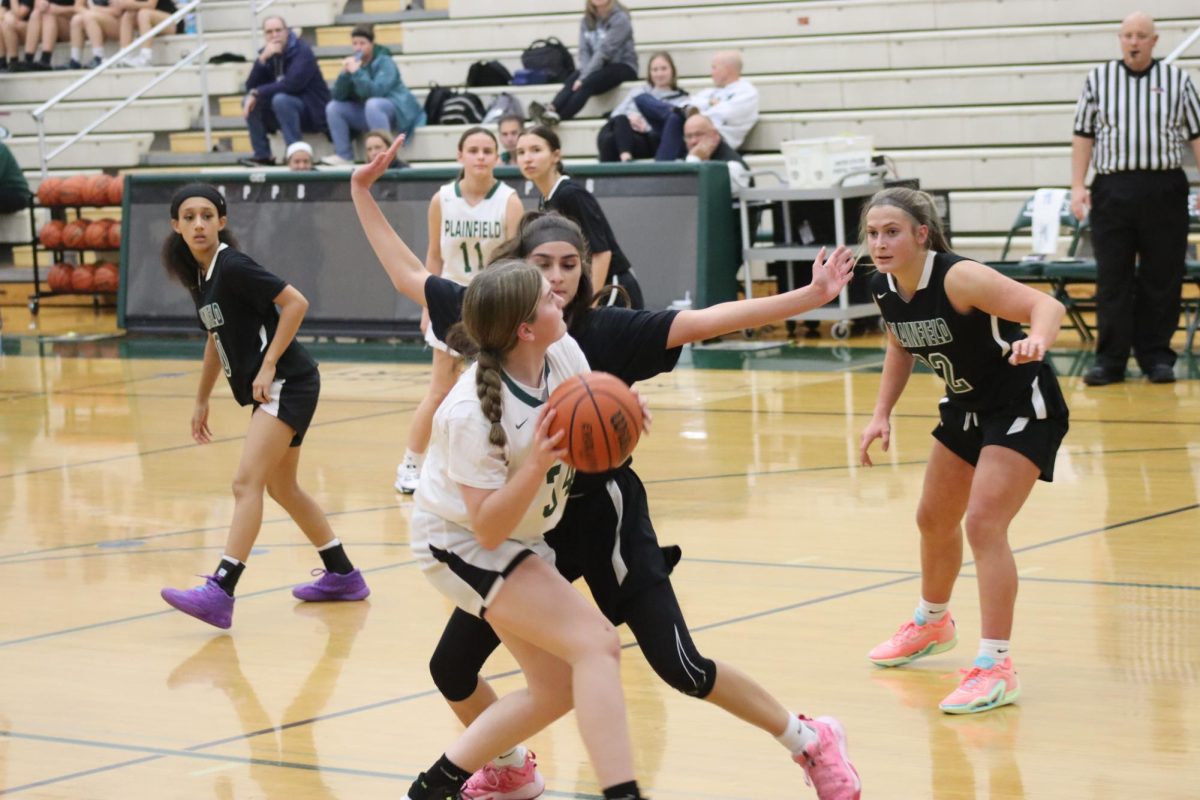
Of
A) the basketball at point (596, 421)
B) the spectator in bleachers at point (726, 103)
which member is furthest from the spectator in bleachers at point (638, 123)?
the basketball at point (596, 421)

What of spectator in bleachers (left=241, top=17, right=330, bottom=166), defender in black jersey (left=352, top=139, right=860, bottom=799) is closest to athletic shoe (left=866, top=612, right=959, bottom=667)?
defender in black jersey (left=352, top=139, right=860, bottom=799)

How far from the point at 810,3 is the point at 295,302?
1145 cm

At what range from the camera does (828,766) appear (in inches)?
159

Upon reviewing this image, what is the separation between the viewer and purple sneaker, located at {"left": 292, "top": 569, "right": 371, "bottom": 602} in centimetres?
648

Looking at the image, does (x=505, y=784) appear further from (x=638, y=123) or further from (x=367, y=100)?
(x=367, y=100)

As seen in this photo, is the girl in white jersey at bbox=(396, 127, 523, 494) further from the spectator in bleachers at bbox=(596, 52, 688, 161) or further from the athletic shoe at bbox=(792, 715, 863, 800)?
the spectator in bleachers at bbox=(596, 52, 688, 161)

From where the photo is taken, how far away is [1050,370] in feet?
16.8

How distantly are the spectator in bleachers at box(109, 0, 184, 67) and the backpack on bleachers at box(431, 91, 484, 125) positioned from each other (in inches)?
195

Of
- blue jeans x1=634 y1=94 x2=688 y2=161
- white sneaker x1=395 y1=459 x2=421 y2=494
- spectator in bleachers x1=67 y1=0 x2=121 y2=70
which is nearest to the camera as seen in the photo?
white sneaker x1=395 y1=459 x2=421 y2=494

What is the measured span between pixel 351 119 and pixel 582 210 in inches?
374

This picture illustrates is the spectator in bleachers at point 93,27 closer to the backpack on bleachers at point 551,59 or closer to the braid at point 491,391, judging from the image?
the backpack on bleachers at point 551,59

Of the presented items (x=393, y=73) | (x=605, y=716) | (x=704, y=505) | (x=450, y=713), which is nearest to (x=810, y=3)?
(x=393, y=73)

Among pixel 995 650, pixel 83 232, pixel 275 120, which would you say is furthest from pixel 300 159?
pixel 995 650

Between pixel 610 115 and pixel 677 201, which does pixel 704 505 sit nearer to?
pixel 677 201
